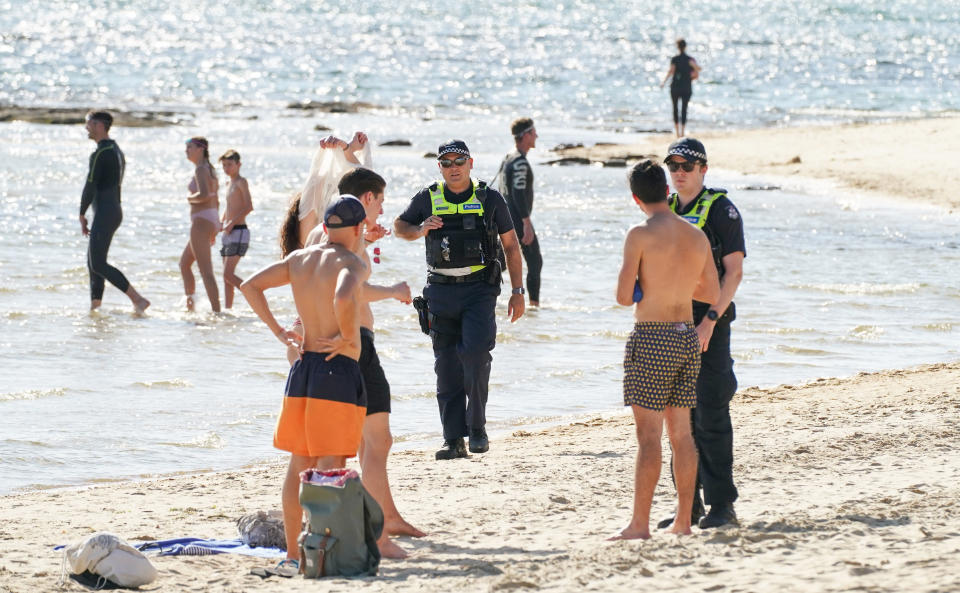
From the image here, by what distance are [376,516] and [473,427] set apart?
90.2 inches

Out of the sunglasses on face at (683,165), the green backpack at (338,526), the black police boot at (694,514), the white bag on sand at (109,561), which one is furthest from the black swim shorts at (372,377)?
the sunglasses on face at (683,165)

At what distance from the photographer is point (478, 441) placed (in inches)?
309

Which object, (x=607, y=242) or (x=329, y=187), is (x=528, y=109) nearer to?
(x=607, y=242)

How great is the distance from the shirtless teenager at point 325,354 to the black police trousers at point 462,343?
2.14 metres

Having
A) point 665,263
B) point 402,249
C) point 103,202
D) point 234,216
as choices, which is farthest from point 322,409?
point 402,249

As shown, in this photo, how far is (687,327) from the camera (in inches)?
227

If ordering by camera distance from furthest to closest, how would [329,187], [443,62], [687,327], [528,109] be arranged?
[443,62]
[528,109]
[329,187]
[687,327]

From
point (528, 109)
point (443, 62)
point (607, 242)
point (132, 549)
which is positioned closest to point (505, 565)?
point (132, 549)

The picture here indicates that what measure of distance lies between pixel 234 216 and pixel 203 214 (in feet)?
1.60

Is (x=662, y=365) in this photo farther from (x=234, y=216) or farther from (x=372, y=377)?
(x=234, y=216)

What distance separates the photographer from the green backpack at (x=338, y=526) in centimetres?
547

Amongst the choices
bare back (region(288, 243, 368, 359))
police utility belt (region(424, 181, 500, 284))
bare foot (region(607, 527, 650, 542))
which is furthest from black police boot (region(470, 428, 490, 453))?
bare back (region(288, 243, 368, 359))

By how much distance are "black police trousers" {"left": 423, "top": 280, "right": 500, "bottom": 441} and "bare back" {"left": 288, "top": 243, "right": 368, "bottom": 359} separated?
2.18 meters

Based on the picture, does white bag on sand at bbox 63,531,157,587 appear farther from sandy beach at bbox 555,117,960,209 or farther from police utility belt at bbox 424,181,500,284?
sandy beach at bbox 555,117,960,209
